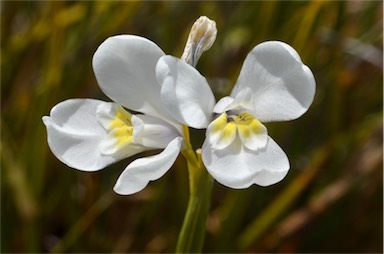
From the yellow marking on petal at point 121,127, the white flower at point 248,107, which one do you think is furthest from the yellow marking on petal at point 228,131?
the yellow marking on petal at point 121,127

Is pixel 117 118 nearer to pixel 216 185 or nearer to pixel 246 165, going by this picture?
pixel 246 165

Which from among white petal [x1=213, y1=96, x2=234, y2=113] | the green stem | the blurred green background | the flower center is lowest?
the blurred green background

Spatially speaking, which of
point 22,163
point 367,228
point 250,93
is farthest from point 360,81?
point 250,93

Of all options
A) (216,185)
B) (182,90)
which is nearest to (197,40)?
(182,90)

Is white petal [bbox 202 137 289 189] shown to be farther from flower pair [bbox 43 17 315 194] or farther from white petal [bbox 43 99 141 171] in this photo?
white petal [bbox 43 99 141 171]

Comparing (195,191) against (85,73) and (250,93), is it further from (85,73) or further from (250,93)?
(85,73)

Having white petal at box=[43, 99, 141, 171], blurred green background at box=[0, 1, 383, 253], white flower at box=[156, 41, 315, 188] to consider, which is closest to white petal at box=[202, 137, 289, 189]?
white flower at box=[156, 41, 315, 188]
